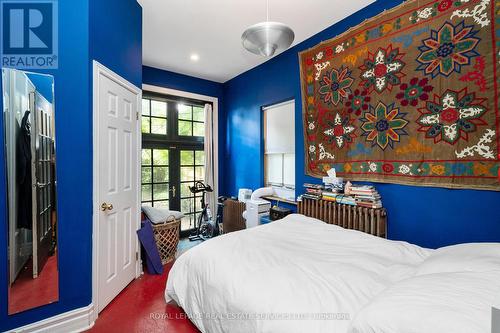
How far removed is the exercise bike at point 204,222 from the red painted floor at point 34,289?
2466 millimetres

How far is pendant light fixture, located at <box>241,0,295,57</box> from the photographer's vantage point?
5.06ft

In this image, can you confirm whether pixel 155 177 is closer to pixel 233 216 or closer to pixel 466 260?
pixel 233 216

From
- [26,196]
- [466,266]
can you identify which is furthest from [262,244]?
[26,196]

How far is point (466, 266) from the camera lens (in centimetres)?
113

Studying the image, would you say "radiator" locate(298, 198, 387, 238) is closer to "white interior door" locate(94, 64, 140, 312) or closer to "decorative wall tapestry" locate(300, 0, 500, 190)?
"decorative wall tapestry" locate(300, 0, 500, 190)

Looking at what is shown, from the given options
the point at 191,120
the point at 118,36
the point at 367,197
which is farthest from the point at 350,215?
the point at 191,120

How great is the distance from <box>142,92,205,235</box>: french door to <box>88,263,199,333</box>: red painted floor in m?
1.85

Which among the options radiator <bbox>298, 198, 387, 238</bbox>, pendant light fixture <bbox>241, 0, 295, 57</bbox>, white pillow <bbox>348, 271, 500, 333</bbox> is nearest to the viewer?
white pillow <bbox>348, 271, 500, 333</bbox>

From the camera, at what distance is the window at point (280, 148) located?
356cm

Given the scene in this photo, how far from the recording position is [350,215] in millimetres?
2457

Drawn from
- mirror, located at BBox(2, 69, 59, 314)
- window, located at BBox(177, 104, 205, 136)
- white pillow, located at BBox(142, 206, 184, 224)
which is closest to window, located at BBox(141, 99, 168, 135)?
window, located at BBox(177, 104, 205, 136)

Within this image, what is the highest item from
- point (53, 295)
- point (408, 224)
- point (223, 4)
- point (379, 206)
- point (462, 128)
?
point (223, 4)

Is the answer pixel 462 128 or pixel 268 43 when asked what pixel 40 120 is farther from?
pixel 462 128

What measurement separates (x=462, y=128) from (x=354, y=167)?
0.96 meters
